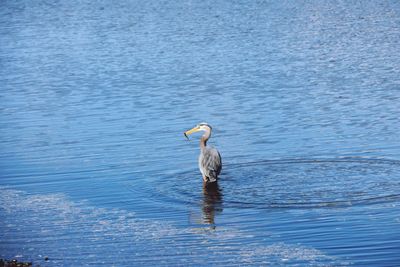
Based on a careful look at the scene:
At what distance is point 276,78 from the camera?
3341 centimetres

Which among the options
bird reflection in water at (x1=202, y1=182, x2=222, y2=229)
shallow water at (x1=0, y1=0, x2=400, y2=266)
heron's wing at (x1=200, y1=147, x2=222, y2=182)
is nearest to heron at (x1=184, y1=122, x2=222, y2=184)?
heron's wing at (x1=200, y1=147, x2=222, y2=182)

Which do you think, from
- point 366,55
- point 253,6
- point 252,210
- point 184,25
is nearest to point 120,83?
point 366,55

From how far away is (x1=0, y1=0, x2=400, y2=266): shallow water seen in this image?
15.7 meters

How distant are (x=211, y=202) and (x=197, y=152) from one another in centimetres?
454

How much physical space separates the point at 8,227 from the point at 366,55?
942 inches

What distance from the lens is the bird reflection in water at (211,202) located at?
56.6 ft

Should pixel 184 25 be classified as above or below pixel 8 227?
above

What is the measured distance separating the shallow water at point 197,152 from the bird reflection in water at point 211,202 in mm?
37

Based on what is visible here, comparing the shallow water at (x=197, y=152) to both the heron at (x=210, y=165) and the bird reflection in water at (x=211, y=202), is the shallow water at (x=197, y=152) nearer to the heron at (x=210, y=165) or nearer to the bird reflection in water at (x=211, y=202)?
the bird reflection in water at (x=211, y=202)

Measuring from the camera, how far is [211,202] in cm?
1828

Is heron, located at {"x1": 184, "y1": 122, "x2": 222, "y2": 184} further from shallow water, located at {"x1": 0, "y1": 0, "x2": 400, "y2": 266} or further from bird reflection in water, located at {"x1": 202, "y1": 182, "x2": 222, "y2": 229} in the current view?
shallow water, located at {"x1": 0, "y1": 0, "x2": 400, "y2": 266}

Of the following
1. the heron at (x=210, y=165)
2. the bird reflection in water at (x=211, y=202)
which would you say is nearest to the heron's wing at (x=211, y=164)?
the heron at (x=210, y=165)

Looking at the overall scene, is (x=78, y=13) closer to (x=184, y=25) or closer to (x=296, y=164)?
(x=184, y=25)

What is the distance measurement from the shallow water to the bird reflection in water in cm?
4
